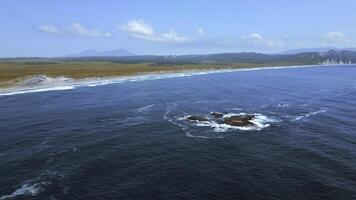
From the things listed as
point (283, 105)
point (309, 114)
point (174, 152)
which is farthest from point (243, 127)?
point (283, 105)

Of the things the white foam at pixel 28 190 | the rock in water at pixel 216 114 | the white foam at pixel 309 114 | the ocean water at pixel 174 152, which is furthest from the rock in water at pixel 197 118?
the white foam at pixel 28 190

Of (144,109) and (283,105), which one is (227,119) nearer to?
(144,109)

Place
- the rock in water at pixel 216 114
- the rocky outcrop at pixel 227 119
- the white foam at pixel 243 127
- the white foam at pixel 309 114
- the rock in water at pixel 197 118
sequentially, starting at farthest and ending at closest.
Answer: the rock in water at pixel 216 114 < the white foam at pixel 309 114 < the rock in water at pixel 197 118 < the rocky outcrop at pixel 227 119 < the white foam at pixel 243 127

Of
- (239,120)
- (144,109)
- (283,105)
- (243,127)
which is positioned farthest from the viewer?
(283,105)

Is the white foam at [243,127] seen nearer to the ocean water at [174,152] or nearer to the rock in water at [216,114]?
the ocean water at [174,152]

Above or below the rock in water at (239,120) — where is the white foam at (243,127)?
below

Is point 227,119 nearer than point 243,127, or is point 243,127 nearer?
point 243,127
